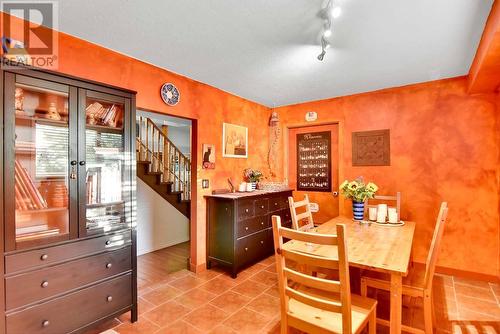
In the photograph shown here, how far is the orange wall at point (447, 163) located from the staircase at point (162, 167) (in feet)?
10.8

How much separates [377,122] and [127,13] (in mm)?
3502

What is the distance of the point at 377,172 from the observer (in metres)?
3.73

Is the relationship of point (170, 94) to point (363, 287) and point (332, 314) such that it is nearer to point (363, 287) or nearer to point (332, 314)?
point (332, 314)

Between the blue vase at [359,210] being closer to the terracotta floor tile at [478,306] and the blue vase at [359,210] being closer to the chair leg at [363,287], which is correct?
the chair leg at [363,287]

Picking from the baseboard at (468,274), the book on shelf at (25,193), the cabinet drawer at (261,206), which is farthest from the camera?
the cabinet drawer at (261,206)

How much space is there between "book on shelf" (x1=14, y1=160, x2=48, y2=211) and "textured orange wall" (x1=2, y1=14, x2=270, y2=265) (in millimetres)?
955

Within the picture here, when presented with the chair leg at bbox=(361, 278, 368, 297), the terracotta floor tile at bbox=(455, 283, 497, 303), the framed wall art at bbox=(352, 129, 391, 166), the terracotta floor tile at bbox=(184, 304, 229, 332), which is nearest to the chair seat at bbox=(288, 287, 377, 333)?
the chair leg at bbox=(361, 278, 368, 297)

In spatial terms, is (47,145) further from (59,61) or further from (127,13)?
(127,13)

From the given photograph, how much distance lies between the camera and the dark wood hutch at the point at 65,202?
165 centimetres

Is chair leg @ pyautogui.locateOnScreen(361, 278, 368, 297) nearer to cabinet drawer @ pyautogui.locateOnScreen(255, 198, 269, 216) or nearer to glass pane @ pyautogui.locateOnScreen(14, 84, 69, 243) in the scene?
cabinet drawer @ pyautogui.locateOnScreen(255, 198, 269, 216)

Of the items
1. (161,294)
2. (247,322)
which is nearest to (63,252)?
(161,294)

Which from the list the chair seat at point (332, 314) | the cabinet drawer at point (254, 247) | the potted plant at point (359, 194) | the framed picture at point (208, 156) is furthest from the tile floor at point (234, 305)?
the framed picture at point (208, 156)

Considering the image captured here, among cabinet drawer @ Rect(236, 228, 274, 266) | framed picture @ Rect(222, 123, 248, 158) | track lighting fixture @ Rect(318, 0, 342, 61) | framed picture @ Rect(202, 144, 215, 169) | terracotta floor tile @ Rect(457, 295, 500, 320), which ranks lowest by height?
terracotta floor tile @ Rect(457, 295, 500, 320)

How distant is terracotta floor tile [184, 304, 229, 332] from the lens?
7.23ft
